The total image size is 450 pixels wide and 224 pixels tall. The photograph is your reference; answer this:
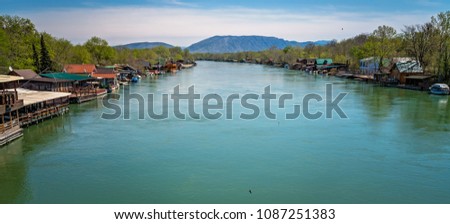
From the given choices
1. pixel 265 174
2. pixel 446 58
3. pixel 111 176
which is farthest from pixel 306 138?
pixel 446 58

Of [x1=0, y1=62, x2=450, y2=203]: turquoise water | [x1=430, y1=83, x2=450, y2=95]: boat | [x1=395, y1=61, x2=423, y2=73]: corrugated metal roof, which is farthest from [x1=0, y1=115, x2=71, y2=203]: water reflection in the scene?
[x1=395, y1=61, x2=423, y2=73]: corrugated metal roof

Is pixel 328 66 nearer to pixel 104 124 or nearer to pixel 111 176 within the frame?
pixel 104 124

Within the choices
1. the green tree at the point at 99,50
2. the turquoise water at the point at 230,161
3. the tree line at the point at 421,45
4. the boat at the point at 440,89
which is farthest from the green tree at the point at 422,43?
the green tree at the point at 99,50

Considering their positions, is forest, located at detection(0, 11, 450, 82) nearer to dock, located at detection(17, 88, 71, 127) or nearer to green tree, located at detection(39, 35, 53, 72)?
green tree, located at detection(39, 35, 53, 72)

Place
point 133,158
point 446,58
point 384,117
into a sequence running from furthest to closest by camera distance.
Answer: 1. point 446,58
2. point 384,117
3. point 133,158

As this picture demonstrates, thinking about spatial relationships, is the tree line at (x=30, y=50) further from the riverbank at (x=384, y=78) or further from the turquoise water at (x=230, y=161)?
the riverbank at (x=384, y=78)

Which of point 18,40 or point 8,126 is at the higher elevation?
point 18,40

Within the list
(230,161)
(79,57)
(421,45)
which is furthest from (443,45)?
(79,57)

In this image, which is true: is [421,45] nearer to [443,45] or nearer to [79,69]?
[443,45]
